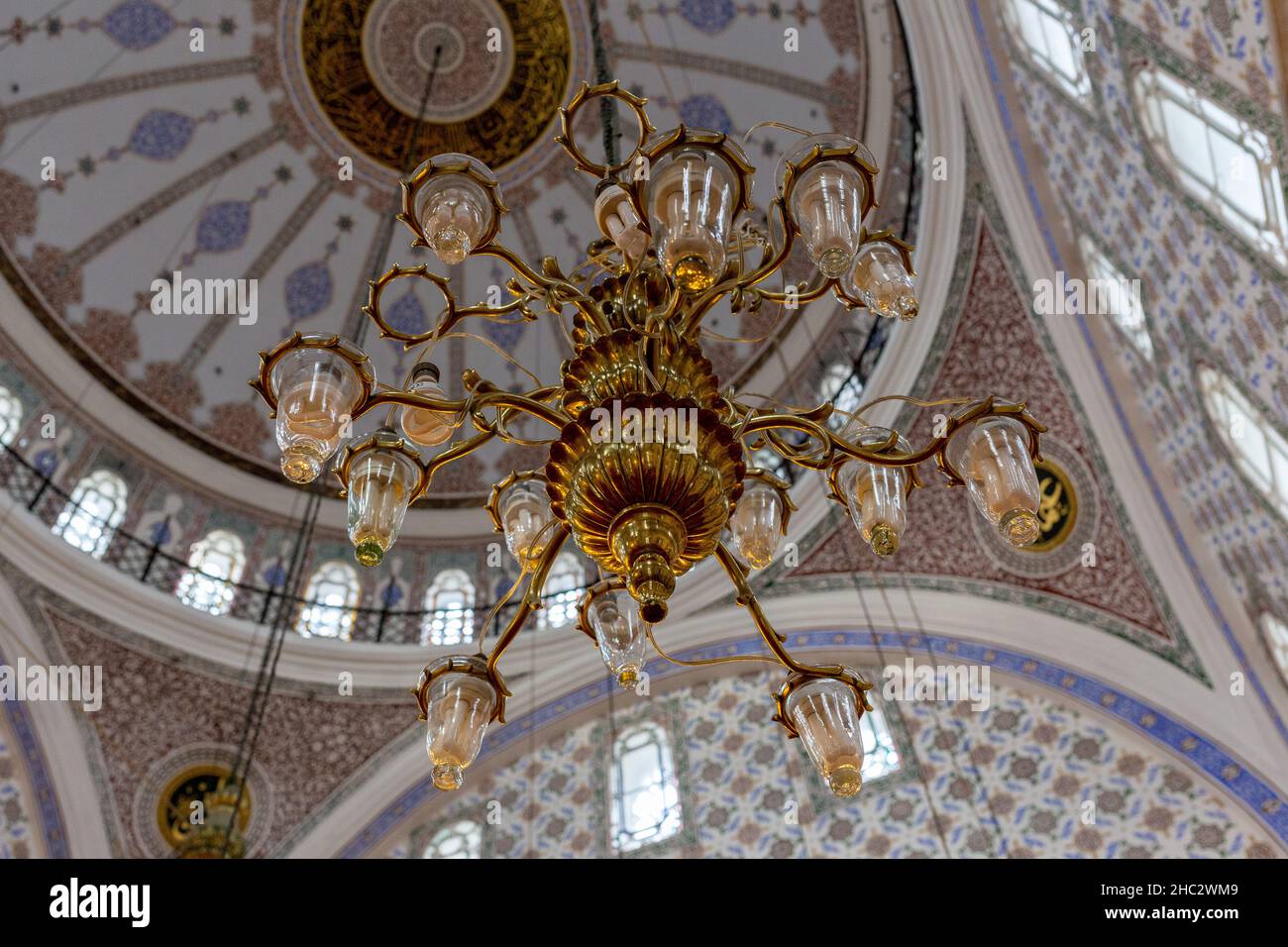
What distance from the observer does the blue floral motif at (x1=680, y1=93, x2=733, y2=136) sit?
8.76 metres

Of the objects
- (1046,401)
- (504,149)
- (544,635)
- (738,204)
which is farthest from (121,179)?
(738,204)

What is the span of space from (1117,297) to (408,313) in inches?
229

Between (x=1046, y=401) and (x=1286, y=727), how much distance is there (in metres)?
1.92

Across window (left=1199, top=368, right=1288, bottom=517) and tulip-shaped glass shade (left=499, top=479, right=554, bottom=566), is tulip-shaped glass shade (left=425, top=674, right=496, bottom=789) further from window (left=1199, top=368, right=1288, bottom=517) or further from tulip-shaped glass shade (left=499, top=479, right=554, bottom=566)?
window (left=1199, top=368, right=1288, bottom=517)

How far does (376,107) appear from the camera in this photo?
29.0 feet

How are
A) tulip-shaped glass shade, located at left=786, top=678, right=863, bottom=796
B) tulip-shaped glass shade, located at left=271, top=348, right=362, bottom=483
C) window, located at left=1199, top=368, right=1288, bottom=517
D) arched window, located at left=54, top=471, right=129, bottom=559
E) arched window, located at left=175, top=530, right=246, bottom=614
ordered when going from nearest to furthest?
tulip-shaped glass shade, located at left=271, top=348, right=362, bottom=483, tulip-shaped glass shade, located at left=786, top=678, right=863, bottom=796, window, located at left=1199, top=368, right=1288, bottom=517, arched window, located at left=54, top=471, right=129, bottom=559, arched window, located at left=175, top=530, right=246, bottom=614

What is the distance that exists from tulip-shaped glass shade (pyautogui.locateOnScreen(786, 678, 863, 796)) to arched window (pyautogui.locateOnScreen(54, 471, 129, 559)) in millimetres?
5870

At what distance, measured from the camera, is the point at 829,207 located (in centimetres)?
278

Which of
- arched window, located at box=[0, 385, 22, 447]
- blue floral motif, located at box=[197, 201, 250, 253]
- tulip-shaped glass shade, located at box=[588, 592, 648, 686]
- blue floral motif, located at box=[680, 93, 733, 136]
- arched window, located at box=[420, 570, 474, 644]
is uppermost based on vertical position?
blue floral motif, located at box=[680, 93, 733, 136]

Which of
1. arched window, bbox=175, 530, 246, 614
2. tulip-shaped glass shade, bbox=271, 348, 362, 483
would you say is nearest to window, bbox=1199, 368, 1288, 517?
tulip-shaped glass shade, bbox=271, 348, 362, 483

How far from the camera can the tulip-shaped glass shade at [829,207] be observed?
2707mm
